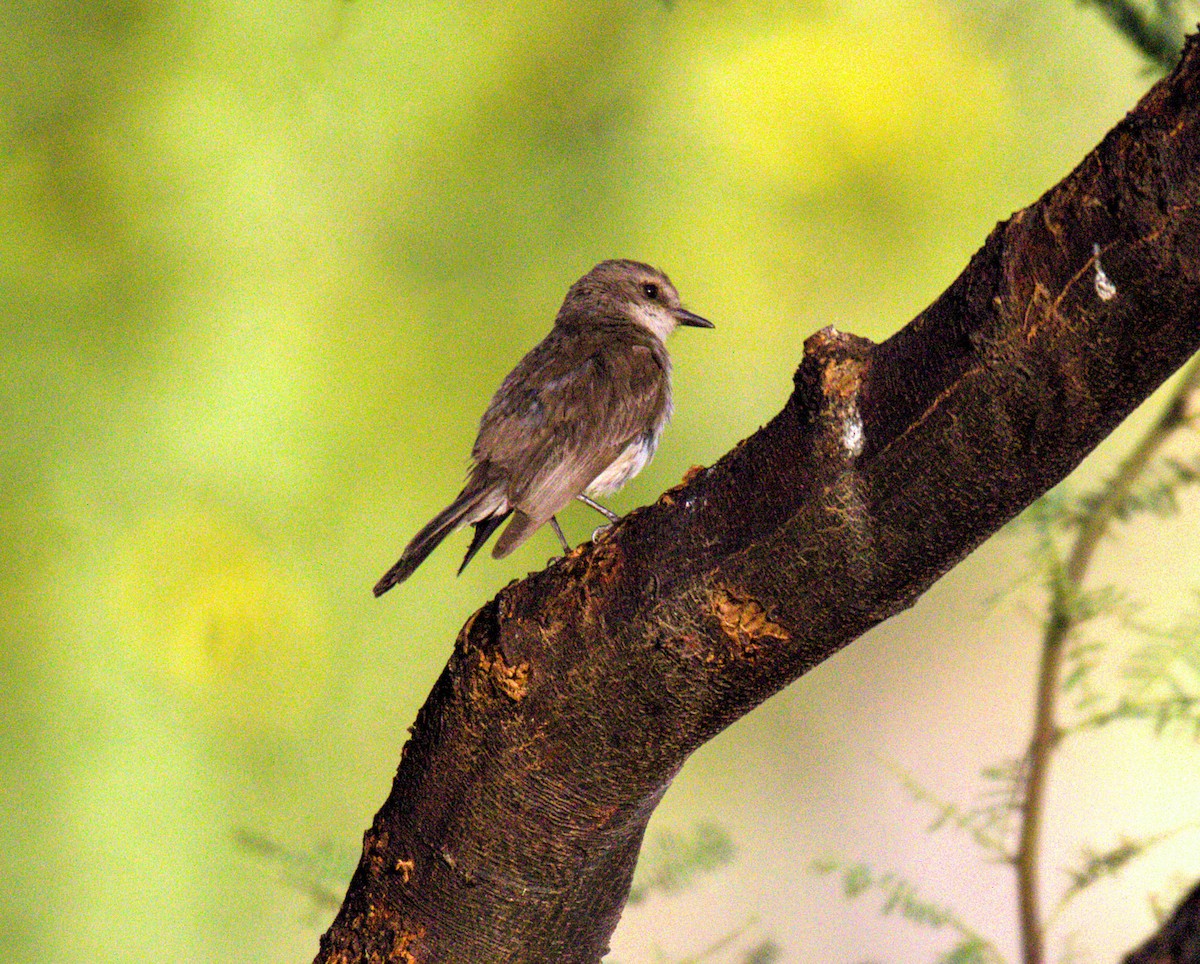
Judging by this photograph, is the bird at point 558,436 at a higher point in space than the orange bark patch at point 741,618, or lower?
higher

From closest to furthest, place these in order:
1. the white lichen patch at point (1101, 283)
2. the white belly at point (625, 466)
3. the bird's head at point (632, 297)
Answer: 1. the white lichen patch at point (1101, 283)
2. the white belly at point (625, 466)
3. the bird's head at point (632, 297)

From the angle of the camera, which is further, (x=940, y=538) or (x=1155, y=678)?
(x=1155, y=678)

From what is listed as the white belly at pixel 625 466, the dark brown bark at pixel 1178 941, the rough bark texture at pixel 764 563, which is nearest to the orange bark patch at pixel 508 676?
the rough bark texture at pixel 764 563

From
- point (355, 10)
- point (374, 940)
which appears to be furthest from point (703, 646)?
point (355, 10)

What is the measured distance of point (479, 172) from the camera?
2.89m

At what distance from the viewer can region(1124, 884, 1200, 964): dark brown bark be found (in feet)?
2.06

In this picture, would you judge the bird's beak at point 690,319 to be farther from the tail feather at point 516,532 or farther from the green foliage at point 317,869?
the green foliage at point 317,869

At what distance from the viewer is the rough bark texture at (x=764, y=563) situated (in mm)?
812

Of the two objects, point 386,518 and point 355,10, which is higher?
point 355,10

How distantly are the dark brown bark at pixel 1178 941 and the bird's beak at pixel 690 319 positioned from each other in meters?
1.96

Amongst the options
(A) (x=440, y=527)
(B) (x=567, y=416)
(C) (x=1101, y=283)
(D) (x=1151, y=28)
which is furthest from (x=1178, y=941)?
(B) (x=567, y=416)

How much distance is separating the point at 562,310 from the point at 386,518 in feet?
1.86

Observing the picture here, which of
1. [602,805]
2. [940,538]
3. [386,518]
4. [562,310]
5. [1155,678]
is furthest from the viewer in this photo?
[386,518]

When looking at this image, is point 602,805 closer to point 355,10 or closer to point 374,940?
point 374,940
